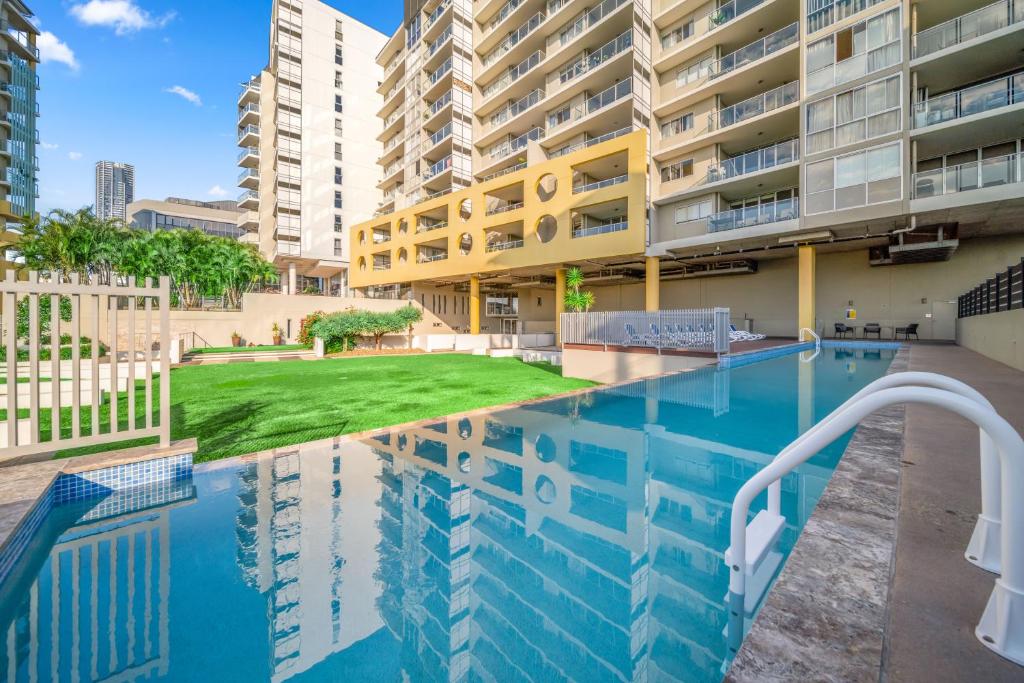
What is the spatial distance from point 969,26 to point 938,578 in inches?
935

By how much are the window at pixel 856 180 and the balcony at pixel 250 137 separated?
48179 mm

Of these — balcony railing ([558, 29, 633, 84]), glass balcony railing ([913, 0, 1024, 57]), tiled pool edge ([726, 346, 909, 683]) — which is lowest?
tiled pool edge ([726, 346, 909, 683])

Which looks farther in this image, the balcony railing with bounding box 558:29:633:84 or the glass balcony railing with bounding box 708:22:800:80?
the balcony railing with bounding box 558:29:633:84

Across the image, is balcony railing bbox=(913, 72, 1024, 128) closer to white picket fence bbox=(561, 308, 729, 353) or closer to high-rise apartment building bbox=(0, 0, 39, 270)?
white picket fence bbox=(561, 308, 729, 353)

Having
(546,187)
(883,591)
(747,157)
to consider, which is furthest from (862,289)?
(883,591)

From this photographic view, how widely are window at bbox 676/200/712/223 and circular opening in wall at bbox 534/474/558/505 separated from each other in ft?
69.5

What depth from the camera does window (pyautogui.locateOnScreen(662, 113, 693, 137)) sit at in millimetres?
22672

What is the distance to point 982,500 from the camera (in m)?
2.16

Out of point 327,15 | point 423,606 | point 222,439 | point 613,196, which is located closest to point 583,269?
point 613,196

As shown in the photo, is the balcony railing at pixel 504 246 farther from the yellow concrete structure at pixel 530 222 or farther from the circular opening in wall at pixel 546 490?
the circular opening in wall at pixel 546 490

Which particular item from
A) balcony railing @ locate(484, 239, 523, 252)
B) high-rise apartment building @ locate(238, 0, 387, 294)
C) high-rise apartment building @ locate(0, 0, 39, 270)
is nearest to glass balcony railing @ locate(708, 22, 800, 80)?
balcony railing @ locate(484, 239, 523, 252)

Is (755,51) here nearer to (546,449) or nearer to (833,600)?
(546,449)

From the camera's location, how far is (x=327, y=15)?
3881 cm

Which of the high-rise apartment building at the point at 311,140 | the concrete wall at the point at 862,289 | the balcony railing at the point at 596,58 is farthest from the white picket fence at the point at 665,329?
the high-rise apartment building at the point at 311,140
